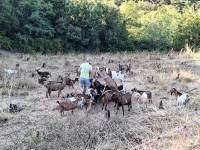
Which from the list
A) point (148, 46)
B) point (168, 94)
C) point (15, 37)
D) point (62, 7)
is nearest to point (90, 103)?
point (168, 94)

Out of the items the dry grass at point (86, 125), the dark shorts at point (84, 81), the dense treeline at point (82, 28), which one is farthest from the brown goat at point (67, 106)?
the dense treeline at point (82, 28)

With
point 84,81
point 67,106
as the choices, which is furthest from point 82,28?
point 67,106

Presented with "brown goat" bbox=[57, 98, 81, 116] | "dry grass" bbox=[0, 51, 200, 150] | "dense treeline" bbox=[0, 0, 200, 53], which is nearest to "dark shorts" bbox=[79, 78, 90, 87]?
"dry grass" bbox=[0, 51, 200, 150]

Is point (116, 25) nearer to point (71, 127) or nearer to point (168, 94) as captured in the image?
point (168, 94)

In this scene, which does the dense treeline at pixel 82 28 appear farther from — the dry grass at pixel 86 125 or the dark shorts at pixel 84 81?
the dark shorts at pixel 84 81

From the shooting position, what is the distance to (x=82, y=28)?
23.4 metres

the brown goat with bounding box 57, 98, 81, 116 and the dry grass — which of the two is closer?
the dry grass

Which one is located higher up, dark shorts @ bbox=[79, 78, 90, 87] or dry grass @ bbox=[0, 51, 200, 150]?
dark shorts @ bbox=[79, 78, 90, 87]

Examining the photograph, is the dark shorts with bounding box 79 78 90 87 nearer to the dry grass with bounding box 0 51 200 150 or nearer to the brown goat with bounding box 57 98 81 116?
the dry grass with bounding box 0 51 200 150

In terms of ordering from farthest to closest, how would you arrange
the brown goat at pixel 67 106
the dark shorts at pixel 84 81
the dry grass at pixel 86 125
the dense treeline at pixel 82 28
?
the dense treeline at pixel 82 28, the dark shorts at pixel 84 81, the brown goat at pixel 67 106, the dry grass at pixel 86 125

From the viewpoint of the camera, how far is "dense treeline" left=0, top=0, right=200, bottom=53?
19.3 metres

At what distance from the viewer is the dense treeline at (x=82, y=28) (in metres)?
19.3

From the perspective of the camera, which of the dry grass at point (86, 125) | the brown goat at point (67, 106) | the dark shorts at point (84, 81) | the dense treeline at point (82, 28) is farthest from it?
the dense treeline at point (82, 28)

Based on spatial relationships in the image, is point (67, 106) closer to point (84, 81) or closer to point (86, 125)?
point (86, 125)
